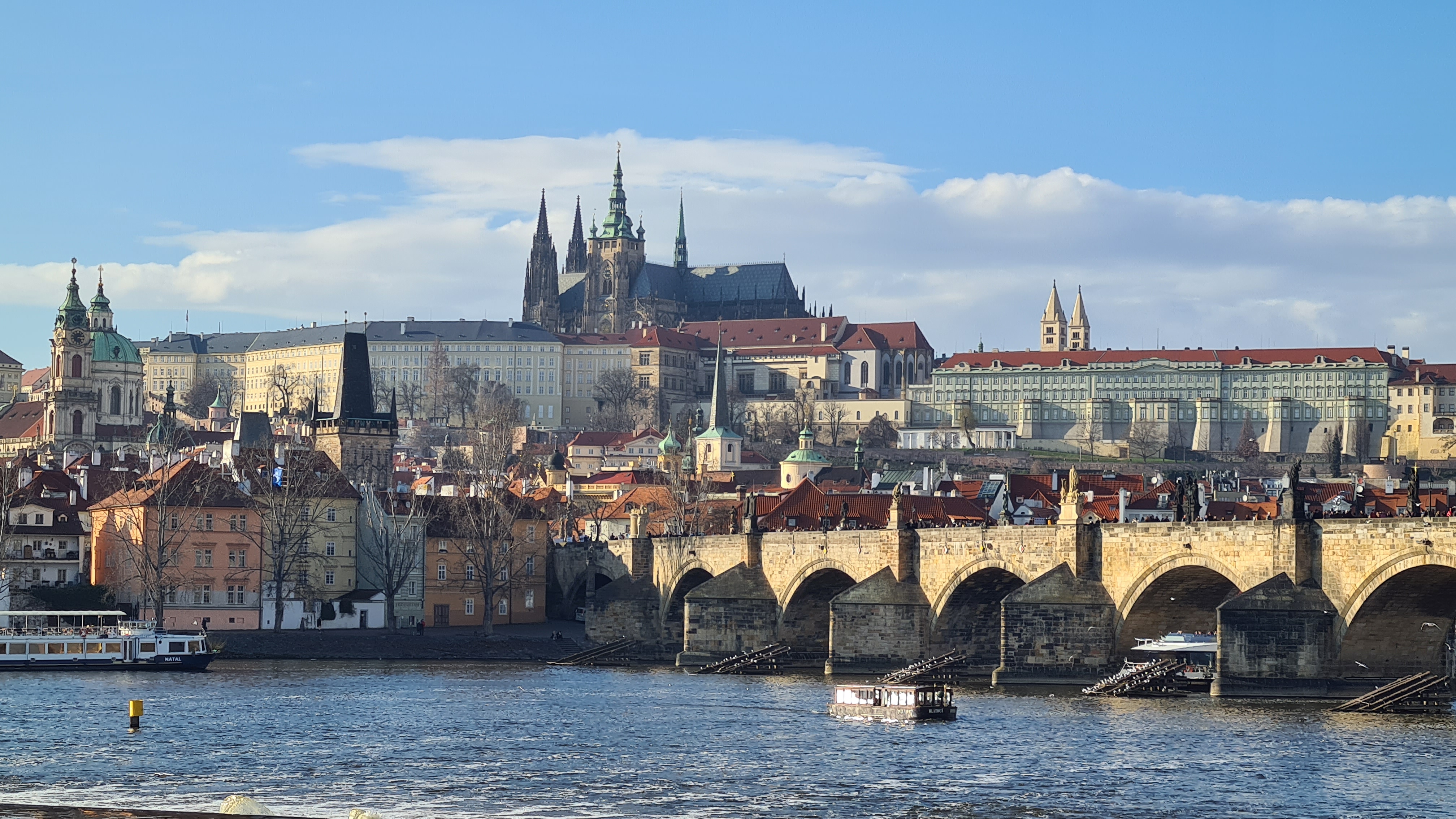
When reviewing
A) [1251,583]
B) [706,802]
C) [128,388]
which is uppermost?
[128,388]

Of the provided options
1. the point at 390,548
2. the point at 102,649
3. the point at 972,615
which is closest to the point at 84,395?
the point at 390,548

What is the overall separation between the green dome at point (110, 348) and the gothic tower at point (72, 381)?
1294 mm

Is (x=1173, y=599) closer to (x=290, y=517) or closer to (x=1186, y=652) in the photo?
(x=1186, y=652)

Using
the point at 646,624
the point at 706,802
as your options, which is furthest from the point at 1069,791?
the point at 646,624

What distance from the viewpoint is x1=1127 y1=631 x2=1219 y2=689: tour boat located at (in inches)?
2356

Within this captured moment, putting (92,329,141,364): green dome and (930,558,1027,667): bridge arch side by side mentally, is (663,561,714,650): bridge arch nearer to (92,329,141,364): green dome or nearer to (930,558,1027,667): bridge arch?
(930,558,1027,667): bridge arch

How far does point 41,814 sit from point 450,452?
149188mm

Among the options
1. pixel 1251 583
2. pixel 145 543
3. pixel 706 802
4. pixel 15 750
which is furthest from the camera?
pixel 145 543

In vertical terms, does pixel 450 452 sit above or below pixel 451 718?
above

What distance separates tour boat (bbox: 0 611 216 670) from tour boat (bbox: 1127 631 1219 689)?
99.5 ft

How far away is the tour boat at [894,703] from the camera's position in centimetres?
5662

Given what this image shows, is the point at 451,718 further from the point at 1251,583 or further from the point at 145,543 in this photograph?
the point at 145,543

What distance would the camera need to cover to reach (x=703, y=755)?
4944cm

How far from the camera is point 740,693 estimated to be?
65500 millimetres
